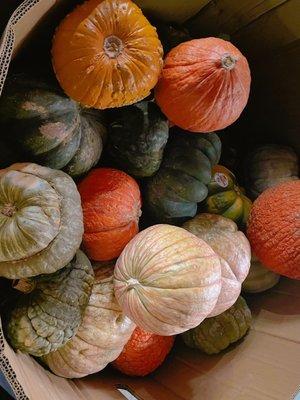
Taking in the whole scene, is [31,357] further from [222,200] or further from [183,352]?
[222,200]

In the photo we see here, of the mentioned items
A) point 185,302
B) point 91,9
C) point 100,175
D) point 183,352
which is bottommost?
point 183,352

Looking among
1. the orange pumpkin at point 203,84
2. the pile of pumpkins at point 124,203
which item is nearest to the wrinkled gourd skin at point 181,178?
the pile of pumpkins at point 124,203

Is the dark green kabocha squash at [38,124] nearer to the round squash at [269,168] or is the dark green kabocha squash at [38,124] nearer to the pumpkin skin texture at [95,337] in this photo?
the pumpkin skin texture at [95,337]

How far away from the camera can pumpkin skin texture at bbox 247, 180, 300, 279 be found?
1.12m

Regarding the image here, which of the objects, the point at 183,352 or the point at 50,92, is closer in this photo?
the point at 50,92

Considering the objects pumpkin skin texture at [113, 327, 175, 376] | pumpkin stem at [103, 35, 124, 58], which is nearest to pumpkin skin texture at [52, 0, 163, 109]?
pumpkin stem at [103, 35, 124, 58]

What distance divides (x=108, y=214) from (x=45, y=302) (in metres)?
0.21

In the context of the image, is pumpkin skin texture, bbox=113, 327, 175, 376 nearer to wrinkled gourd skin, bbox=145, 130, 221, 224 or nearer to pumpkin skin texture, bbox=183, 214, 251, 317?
pumpkin skin texture, bbox=183, 214, 251, 317

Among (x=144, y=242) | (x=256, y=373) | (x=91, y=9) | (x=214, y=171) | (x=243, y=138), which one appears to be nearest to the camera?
(x=91, y=9)

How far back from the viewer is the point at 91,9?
89cm

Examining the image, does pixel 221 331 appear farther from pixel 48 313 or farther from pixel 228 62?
pixel 228 62

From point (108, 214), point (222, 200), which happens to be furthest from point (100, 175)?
point (222, 200)

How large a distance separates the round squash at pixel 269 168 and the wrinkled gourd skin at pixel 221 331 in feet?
1.08

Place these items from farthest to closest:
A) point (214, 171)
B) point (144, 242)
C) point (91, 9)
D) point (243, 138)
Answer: point (243, 138) < point (214, 171) < point (144, 242) < point (91, 9)
